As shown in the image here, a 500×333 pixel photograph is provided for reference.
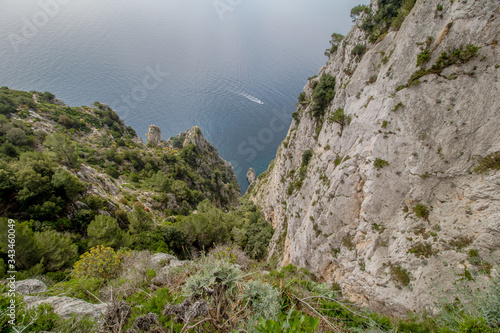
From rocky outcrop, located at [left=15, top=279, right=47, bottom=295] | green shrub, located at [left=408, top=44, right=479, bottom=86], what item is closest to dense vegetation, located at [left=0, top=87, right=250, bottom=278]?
rocky outcrop, located at [left=15, top=279, right=47, bottom=295]

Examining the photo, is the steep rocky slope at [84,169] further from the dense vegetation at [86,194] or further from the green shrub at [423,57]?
the green shrub at [423,57]

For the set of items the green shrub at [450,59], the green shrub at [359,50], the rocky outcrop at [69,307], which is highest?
the green shrub at [359,50]

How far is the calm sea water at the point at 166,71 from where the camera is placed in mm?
104938

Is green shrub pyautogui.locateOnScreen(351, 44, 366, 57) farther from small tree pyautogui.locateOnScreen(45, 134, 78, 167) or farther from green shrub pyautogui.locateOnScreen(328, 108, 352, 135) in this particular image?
small tree pyautogui.locateOnScreen(45, 134, 78, 167)

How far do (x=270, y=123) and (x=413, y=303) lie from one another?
3830 inches

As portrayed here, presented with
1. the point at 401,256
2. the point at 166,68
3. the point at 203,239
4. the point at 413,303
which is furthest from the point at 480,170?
the point at 166,68

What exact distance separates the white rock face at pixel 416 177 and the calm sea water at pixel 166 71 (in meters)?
79.5

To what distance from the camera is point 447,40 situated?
12047 millimetres

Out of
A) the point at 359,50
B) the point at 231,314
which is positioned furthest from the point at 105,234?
the point at 359,50

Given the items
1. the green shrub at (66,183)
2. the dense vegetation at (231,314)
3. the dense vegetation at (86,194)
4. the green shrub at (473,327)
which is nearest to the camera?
the green shrub at (473,327)

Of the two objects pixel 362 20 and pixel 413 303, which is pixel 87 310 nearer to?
pixel 413 303

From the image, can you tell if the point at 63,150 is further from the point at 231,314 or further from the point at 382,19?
the point at 382,19

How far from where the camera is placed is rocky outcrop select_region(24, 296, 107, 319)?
6078 millimetres

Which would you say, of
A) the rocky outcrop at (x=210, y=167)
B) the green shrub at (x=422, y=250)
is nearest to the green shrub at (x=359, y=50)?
the green shrub at (x=422, y=250)
